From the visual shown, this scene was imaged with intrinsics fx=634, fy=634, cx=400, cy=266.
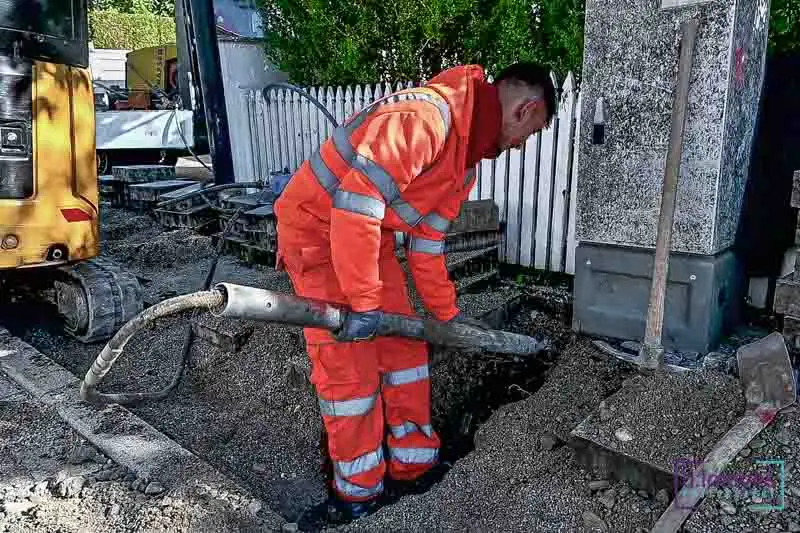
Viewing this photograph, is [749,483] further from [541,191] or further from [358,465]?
[541,191]

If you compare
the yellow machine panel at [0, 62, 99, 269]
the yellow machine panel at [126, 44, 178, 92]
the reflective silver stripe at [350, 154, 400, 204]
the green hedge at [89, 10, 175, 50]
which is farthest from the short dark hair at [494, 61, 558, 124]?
the green hedge at [89, 10, 175, 50]

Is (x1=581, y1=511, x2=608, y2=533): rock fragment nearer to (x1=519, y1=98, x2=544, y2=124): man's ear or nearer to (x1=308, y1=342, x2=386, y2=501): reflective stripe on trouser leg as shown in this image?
(x1=308, y1=342, x2=386, y2=501): reflective stripe on trouser leg

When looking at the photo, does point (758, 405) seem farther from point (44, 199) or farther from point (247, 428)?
point (44, 199)

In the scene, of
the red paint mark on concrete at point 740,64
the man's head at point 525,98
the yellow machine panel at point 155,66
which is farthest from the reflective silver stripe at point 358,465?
the yellow machine panel at point 155,66

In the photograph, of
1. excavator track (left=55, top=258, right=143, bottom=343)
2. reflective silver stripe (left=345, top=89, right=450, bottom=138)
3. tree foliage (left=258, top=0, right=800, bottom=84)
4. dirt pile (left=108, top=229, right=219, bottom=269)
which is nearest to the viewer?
reflective silver stripe (left=345, top=89, right=450, bottom=138)

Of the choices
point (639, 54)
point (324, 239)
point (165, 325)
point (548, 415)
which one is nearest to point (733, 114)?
point (639, 54)

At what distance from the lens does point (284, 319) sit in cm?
242

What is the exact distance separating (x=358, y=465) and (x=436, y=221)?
1.24 meters

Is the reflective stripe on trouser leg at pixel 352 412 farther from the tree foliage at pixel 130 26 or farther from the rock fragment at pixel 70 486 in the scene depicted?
the tree foliage at pixel 130 26

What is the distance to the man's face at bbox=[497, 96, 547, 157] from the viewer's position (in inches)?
108

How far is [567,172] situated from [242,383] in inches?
118

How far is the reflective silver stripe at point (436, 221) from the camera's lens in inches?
122

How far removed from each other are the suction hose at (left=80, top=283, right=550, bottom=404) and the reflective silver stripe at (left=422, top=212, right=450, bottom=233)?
480 mm

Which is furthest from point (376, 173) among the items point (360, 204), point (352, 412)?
point (352, 412)
